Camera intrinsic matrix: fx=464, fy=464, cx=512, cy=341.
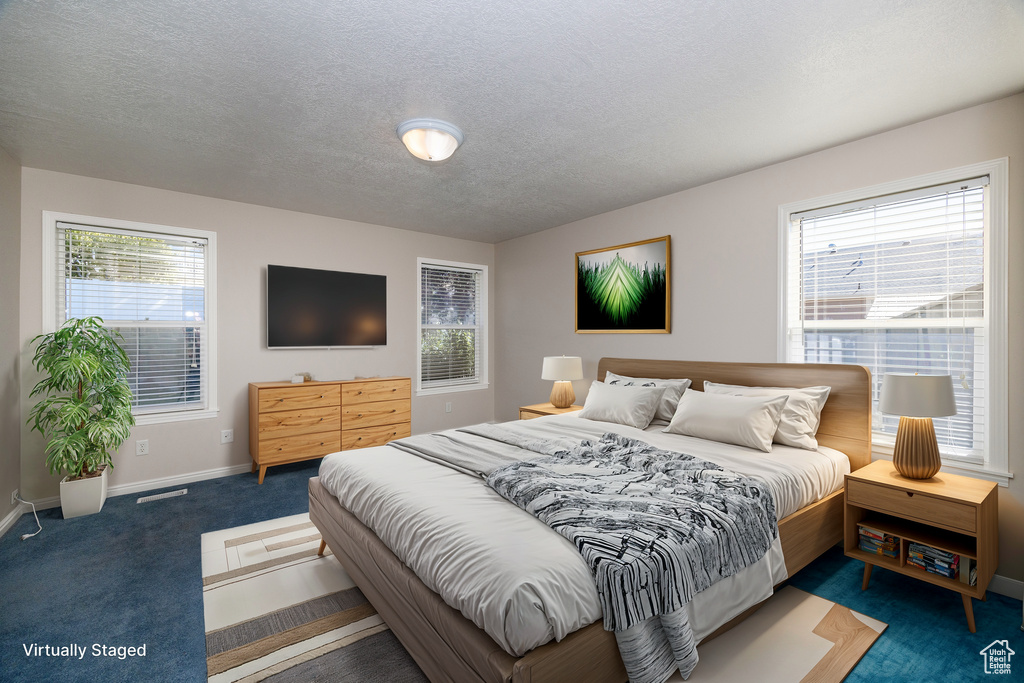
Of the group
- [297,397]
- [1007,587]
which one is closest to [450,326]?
[297,397]

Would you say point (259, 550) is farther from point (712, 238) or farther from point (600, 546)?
point (712, 238)

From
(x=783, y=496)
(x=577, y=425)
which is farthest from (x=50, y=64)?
(x=783, y=496)

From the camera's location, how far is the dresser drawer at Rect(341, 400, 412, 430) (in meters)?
4.40

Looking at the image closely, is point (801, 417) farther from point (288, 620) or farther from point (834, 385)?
point (288, 620)

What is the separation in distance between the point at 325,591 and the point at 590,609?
156 centimetres

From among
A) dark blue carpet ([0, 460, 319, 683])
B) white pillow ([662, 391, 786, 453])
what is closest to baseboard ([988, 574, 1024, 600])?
white pillow ([662, 391, 786, 453])

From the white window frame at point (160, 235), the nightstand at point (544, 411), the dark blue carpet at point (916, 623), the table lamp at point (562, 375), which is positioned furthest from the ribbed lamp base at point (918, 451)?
the white window frame at point (160, 235)

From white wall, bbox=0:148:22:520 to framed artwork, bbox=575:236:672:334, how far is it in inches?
173

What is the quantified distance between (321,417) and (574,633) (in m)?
3.43

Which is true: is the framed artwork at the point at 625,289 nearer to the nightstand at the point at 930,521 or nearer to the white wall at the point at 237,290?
the white wall at the point at 237,290

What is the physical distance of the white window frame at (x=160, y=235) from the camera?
3.44 metres

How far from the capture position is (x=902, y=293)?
2758mm

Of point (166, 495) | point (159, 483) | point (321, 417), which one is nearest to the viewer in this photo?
point (166, 495)

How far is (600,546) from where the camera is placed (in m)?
1.50
